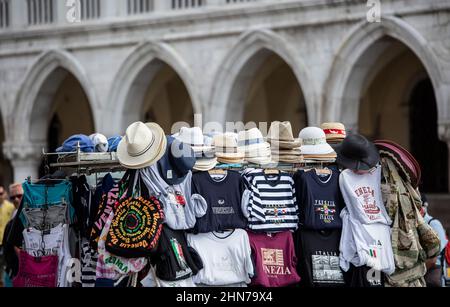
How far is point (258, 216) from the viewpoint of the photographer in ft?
26.6

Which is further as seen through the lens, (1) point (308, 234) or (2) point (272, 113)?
(2) point (272, 113)

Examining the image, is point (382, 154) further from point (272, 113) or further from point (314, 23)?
point (272, 113)

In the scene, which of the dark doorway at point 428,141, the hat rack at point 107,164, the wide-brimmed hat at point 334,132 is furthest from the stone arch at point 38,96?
the hat rack at point 107,164

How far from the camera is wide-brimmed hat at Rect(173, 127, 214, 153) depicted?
26.9 ft

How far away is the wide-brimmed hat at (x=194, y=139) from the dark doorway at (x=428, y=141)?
12807mm

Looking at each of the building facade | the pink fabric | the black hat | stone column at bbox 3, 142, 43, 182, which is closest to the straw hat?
the black hat

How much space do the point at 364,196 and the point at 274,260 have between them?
0.87 meters

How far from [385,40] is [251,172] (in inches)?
356

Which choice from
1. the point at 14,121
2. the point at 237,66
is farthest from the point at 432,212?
the point at 14,121

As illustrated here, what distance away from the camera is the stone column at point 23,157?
21.2 m

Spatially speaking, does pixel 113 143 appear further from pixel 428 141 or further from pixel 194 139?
pixel 428 141

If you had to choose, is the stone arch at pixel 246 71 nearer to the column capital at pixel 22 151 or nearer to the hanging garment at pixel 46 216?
the column capital at pixel 22 151

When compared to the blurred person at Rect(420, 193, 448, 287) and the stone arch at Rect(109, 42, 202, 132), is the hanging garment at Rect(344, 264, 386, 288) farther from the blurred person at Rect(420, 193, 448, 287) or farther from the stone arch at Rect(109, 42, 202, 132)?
the stone arch at Rect(109, 42, 202, 132)

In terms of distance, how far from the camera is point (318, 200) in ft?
27.0
